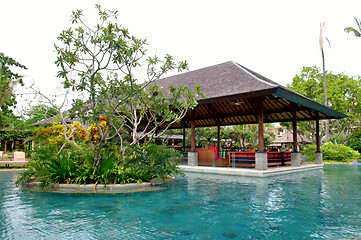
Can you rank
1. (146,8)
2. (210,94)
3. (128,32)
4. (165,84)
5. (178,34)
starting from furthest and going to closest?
(165,84) → (210,94) → (178,34) → (146,8) → (128,32)

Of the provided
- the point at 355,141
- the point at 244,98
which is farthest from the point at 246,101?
the point at 355,141

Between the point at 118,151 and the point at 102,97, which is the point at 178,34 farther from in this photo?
the point at 118,151

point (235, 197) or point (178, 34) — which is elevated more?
point (178, 34)

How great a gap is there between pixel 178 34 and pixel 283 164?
1145 cm

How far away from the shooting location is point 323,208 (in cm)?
592

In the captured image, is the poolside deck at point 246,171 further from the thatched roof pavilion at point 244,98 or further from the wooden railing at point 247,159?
the thatched roof pavilion at point 244,98

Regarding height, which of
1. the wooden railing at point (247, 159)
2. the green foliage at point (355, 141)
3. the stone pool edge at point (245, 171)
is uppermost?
the green foliage at point (355, 141)

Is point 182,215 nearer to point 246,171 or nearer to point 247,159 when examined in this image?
point 246,171

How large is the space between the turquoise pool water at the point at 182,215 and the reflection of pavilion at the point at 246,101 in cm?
531

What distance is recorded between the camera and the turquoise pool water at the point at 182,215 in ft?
13.5

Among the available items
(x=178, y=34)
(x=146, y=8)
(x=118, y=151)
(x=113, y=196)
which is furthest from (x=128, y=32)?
(x=113, y=196)

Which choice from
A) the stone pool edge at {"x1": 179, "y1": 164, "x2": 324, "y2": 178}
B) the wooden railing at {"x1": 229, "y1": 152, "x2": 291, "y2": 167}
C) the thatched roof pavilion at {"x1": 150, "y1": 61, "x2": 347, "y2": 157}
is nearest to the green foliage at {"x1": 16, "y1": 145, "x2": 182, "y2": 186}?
the stone pool edge at {"x1": 179, "y1": 164, "x2": 324, "y2": 178}

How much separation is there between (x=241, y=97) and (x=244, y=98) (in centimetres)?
185

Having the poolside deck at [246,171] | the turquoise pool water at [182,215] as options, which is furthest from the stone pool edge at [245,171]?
the turquoise pool water at [182,215]
